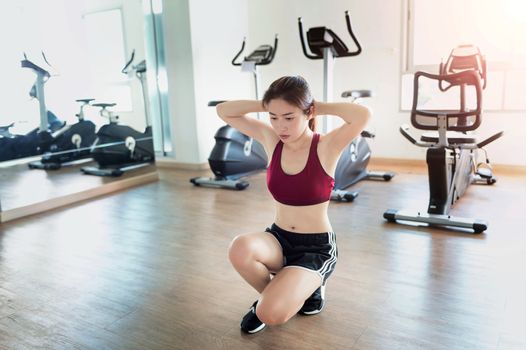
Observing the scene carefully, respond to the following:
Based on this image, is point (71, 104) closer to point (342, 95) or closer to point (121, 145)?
point (121, 145)

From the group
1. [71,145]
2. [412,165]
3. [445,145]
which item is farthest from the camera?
[412,165]

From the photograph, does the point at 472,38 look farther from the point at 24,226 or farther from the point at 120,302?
the point at 24,226

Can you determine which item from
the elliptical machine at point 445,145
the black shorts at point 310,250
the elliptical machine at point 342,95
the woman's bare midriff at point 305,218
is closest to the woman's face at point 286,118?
the woman's bare midriff at point 305,218

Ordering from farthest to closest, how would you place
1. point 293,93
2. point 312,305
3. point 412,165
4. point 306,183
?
point 412,165, point 312,305, point 306,183, point 293,93

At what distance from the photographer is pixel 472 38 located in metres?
4.82

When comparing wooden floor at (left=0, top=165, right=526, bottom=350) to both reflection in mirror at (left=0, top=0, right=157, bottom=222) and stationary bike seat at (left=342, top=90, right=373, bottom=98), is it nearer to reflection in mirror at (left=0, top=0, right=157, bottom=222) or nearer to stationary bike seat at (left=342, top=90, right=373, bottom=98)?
reflection in mirror at (left=0, top=0, right=157, bottom=222)

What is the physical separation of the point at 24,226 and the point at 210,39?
10.4 feet

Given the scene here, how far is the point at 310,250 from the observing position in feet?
5.98

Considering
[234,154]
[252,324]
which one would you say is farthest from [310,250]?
[234,154]

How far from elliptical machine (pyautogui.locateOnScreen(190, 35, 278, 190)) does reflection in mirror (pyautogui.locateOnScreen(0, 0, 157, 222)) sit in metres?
0.96

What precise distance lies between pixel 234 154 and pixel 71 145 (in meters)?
1.68

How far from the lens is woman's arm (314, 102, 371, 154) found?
1.71 metres

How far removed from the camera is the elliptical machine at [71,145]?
419cm

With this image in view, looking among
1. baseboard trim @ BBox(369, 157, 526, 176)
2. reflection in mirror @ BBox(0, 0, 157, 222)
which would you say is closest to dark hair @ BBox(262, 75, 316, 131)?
reflection in mirror @ BBox(0, 0, 157, 222)
